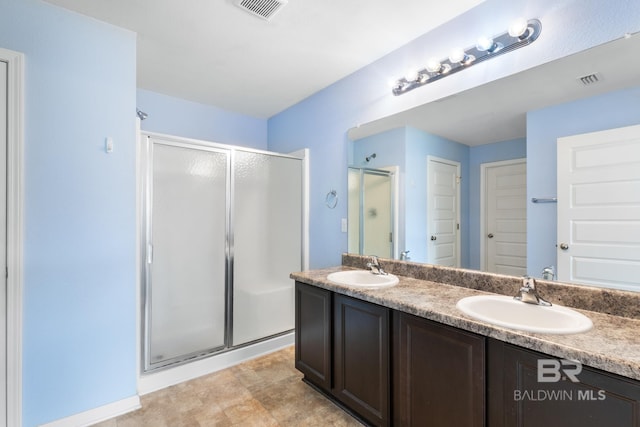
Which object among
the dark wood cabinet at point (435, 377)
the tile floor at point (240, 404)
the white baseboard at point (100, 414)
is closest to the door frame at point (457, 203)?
the dark wood cabinet at point (435, 377)

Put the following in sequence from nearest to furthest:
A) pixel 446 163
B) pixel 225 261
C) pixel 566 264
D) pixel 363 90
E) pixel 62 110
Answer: pixel 566 264 < pixel 62 110 < pixel 446 163 < pixel 363 90 < pixel 225 261

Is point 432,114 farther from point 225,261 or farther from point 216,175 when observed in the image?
point 225,261

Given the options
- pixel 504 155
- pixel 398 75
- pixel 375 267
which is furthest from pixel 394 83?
pixel 375 267

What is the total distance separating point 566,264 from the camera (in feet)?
4.57

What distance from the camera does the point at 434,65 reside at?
70.1 inches

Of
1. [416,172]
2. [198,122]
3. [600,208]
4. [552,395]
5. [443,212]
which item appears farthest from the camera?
[198,122]

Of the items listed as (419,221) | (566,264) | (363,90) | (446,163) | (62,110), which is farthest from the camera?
(363,90)

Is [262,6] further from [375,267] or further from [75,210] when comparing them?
[375,267]

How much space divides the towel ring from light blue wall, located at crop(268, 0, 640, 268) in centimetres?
5

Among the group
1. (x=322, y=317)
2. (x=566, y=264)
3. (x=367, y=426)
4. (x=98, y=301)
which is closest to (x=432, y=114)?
(x=566, y=264)

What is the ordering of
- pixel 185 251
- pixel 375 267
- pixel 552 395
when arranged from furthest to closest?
pixel 185 251
pixel 375 267
pixel 552 395

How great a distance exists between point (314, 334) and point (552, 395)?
1304 millimetres

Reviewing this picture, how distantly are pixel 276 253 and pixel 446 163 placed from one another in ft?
5.57

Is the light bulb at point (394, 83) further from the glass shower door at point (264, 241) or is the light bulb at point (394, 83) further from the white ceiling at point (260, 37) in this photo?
the glass shower door at point (264, 241)
